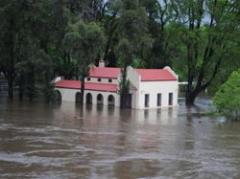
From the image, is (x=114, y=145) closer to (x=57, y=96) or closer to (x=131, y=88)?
(x=131, y=88)

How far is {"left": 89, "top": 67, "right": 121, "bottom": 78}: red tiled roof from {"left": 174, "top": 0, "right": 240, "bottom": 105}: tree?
1042 cm

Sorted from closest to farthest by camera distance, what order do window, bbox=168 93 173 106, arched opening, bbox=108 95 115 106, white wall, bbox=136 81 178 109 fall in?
white wall, bbox=136 81 178 109 < arched opening, bbox=108 95 115 106 < window, bbox=168 93 173 106

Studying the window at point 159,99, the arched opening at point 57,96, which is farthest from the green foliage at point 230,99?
the arched opening at point 57,96

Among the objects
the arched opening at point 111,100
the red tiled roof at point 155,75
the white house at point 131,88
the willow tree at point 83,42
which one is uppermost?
the willow tree at point 83,42

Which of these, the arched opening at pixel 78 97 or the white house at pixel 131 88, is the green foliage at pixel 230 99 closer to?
the white house at pixel 131 88

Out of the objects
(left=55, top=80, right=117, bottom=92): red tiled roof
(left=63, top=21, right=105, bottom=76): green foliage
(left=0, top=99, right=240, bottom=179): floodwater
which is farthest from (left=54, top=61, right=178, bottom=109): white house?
(left=0, top=99, right=240, bottom=179): floodwater

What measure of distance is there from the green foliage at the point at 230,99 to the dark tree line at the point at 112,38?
13161 mm

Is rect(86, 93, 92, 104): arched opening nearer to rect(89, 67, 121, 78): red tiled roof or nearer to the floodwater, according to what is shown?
rect(89, 67, 121, 78): red tiled roof

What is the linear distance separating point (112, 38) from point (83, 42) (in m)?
13.9

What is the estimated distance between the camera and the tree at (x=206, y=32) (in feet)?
213

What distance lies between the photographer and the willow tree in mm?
58094

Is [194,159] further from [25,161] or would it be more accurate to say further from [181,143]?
[25,161]

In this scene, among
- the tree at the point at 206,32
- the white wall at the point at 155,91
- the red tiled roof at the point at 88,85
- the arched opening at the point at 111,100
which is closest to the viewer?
the white wall at the point at 155,91

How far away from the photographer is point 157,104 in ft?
201
